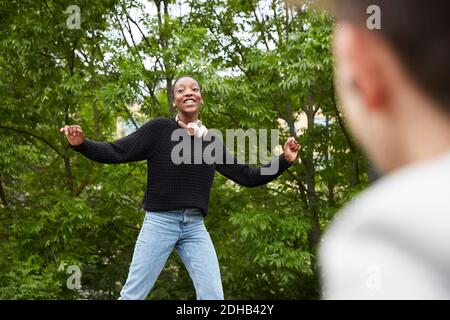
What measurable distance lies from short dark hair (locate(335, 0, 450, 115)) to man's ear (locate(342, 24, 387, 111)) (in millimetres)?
21

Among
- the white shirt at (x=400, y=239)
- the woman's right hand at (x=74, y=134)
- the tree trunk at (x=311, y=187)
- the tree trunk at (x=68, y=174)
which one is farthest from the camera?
the tree trunk at (x=68, y=174)

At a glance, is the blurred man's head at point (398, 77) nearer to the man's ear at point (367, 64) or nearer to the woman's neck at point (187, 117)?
the man's ear at point (367, 64)

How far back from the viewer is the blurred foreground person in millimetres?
468

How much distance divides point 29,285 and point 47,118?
2.08 meters

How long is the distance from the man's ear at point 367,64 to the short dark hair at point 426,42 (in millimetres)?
21

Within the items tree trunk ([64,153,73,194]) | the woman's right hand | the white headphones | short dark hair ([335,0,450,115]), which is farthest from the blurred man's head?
tree trunk ([64,153,73,194])

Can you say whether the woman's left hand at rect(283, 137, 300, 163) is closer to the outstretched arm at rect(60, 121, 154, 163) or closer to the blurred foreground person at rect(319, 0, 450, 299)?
the outstretched arm at rect(60, 121, 154, 163)

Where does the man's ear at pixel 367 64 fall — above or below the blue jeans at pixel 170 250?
above

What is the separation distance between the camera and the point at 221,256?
7598mm

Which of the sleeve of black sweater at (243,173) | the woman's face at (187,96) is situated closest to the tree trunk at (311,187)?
the sleeve of black sweater at (243,173)

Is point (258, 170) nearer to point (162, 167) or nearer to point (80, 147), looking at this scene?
point (162, 167)

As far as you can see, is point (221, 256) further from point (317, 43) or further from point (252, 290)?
point (317, 43)

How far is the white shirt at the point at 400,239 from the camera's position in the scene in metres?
0.46

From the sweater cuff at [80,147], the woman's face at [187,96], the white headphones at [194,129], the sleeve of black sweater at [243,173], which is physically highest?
the woman's face at [187,96]
